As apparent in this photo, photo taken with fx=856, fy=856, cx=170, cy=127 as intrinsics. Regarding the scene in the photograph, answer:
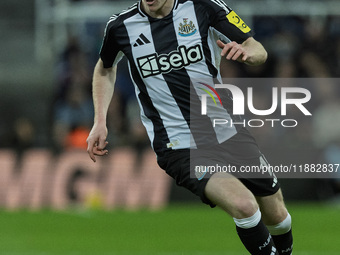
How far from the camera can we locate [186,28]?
21.6 feet

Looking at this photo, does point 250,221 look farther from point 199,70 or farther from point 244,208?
point 199,70

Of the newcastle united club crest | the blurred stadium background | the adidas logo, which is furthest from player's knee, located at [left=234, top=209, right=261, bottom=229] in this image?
the blurred stadium background

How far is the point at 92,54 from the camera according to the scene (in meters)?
16.3

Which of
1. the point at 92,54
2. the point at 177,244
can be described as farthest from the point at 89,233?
the point at 92,54

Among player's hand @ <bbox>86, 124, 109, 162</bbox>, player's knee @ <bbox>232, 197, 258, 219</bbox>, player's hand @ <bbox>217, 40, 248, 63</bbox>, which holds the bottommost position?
player's knee @ <bbox>232, 197, 258, 219</bbox>

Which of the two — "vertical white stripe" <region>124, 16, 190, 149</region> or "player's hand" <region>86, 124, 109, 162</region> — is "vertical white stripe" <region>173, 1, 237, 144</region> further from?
"player's hand" <region>86, 124, 109, 162</region>

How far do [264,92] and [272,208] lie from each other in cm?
800

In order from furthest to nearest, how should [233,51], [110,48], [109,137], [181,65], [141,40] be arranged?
[109,137] → [110,48] → [141,40] → [181,65] → [233,51]

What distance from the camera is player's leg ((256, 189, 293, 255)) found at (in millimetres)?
6895

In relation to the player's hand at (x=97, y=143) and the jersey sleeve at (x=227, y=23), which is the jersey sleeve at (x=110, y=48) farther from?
the jersey sleeve at (x=227, y=23)

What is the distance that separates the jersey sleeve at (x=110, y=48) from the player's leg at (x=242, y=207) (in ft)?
4.65

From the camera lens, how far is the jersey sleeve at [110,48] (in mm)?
6801

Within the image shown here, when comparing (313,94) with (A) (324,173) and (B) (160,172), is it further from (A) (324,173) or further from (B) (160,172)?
(B) (160,172)

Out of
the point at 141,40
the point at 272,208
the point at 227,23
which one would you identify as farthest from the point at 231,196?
the point at 141,40
